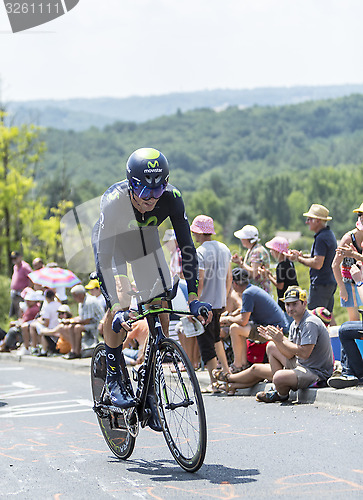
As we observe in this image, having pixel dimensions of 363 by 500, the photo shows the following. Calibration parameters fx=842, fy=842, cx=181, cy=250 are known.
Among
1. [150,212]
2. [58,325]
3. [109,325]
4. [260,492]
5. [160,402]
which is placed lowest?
[58,325]

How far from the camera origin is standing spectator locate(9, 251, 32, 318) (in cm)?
2075

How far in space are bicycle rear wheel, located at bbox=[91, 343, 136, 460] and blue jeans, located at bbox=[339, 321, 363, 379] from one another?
3287 mm

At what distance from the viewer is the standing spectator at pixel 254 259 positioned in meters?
12.4

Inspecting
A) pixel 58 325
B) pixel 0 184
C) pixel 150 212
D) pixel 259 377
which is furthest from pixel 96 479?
pixel 0 184

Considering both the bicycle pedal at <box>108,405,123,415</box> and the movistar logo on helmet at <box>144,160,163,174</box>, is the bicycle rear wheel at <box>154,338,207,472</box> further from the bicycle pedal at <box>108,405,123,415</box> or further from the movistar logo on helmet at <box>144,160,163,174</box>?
the movistar logo on helmet at <box>144,160,163,174</box>

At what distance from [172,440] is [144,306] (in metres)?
0.93

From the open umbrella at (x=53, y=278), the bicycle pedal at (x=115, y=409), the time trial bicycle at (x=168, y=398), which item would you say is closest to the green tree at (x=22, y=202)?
the open umbrella at (x=53, y=278)

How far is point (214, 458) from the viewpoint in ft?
20.5

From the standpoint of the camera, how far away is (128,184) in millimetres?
5719

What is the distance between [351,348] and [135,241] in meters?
3.95

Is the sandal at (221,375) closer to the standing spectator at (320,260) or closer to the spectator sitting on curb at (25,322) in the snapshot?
the standing spectator at (320,260)

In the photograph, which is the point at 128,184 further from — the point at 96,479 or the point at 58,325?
the point at 58,325

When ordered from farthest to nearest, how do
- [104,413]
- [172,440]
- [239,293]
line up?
[239,293] < [104,413] < [172,440]

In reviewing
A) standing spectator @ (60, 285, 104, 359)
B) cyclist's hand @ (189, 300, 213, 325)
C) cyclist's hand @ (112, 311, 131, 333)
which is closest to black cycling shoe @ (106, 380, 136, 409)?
cyclist's hand @ (112, 311, 131, 333)
